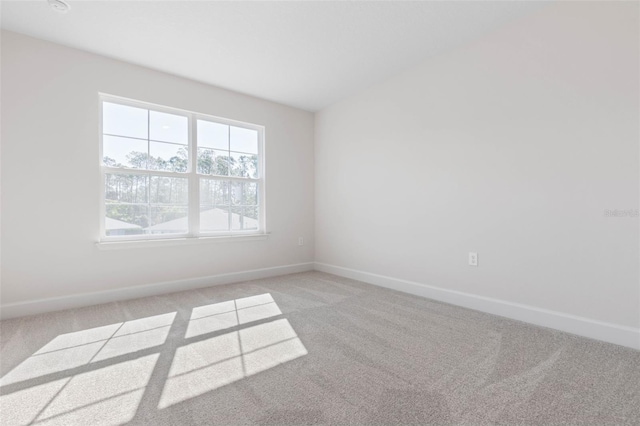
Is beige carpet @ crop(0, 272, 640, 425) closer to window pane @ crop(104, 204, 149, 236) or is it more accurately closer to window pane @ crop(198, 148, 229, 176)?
window pane @ crop(104, 204, 149, 236)

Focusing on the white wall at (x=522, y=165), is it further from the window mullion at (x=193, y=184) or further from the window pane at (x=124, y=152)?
the window pane at (x=124, y=152)

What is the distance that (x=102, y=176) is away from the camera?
3.05 meters

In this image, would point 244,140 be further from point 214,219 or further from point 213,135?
point 214,219

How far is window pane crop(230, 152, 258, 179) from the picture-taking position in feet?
13.1

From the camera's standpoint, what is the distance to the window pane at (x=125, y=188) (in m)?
3.11

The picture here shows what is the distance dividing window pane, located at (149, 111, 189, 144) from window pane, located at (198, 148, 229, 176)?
0.86 ft

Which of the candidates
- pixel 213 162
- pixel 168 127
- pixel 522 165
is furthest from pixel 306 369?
pixel 168 127

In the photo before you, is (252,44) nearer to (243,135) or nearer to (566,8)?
(243,135)

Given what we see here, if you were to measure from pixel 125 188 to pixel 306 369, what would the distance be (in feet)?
8.94

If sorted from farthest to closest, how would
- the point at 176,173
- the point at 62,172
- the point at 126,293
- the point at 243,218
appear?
the point at 243,218 < the point at 176,173 < the point at 126,293 < the point at 62,172

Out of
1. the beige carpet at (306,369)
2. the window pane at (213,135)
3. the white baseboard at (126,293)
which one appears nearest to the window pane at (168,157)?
the window pane at (213,135)

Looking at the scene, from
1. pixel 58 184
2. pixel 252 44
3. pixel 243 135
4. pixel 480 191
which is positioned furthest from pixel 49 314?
pixel 480 191

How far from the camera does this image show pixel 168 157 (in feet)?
11.3

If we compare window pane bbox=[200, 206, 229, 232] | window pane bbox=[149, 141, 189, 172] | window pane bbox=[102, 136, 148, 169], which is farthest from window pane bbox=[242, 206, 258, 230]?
window pane bbox=[102, 136, 148, 169]
